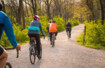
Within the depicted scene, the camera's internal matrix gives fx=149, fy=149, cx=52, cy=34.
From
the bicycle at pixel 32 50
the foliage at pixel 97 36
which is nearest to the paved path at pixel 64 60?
the bicycle at pixel 32 50

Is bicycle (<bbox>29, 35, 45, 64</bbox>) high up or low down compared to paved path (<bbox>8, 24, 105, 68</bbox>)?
up

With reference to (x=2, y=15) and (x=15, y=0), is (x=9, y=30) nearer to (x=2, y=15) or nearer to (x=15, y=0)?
(x=2, y=15)

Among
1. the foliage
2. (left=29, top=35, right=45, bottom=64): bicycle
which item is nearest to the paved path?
(left=29, top=35, right=45, bottom=64): bicycle

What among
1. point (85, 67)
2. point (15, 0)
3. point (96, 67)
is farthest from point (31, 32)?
point (15, 0)

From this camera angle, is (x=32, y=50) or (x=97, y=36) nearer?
(x=32, y=50)

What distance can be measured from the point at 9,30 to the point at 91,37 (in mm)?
10807

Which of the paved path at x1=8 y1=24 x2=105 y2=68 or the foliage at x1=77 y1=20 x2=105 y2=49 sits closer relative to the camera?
the paved path at x1=8 y1=24 x2=105 y2=68

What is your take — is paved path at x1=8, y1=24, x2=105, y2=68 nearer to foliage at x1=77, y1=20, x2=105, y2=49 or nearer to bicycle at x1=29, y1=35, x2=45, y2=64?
bicycle at x1=29, y1=35, x2=45, y2=64

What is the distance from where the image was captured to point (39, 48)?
664 cm

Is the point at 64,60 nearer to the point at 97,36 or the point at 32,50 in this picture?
the point at 32,50

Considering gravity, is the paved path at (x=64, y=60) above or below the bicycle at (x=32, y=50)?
below

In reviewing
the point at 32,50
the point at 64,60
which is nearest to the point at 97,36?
the point at 64,60

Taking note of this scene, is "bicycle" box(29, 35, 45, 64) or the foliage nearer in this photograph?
"bicycle" box(29, 35, 45, 64)

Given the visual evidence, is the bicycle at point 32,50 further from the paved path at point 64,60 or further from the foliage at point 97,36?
the foliage at point 97,36
